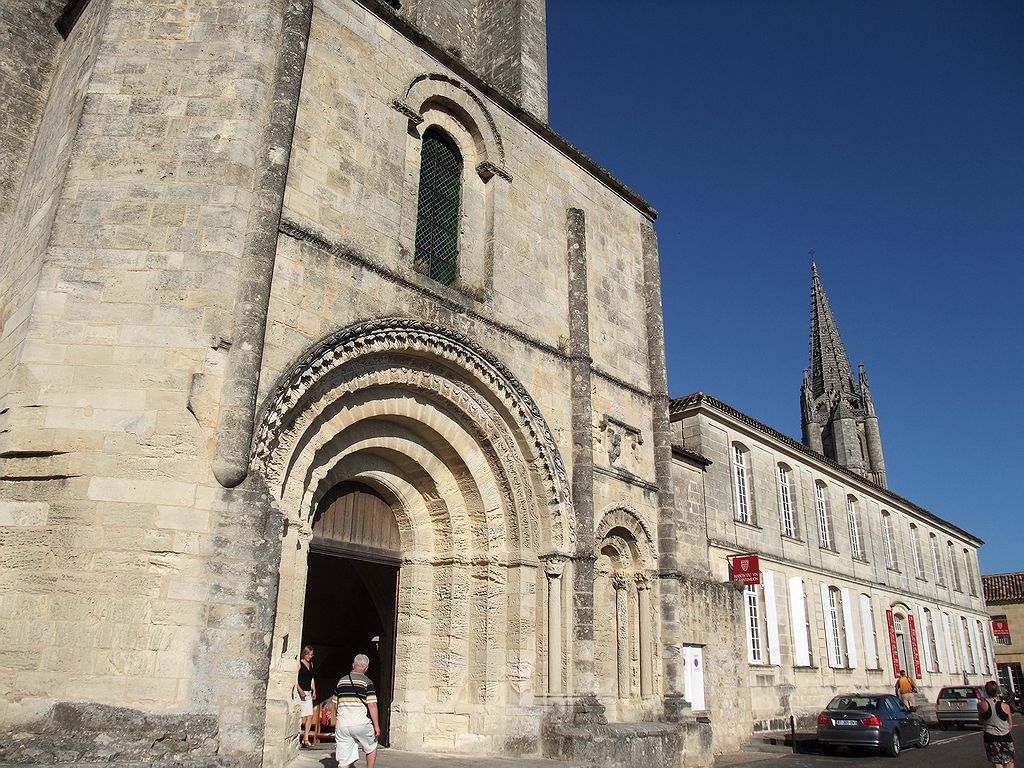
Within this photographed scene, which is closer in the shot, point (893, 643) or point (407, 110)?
point (407, 110)

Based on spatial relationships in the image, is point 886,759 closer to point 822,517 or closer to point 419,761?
point 419,761

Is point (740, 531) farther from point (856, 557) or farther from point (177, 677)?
point (177, 677)

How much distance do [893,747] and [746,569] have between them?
387 cm

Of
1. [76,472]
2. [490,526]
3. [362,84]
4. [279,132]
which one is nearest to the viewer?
[76,472]

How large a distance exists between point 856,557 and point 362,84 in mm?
20553

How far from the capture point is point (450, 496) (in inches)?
392

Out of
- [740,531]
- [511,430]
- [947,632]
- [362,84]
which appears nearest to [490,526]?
[511,430]

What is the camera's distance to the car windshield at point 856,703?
1455cm

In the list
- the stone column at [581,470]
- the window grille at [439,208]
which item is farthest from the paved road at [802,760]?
the window grille at [439,208]

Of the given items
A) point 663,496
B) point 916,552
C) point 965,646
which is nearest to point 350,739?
point 663,496

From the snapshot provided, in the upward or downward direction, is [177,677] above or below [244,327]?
below

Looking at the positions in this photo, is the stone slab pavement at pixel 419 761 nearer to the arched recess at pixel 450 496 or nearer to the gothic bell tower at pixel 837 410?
the arched recess at pixel 450 496

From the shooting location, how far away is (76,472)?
20.8 feet

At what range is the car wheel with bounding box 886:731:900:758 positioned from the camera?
14008 mm
